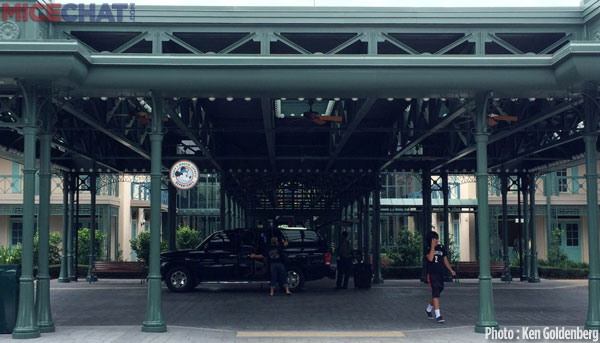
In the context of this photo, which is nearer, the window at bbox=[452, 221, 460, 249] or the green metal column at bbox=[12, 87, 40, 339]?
the green metal column at bbox=[12, 87, 40, 339]

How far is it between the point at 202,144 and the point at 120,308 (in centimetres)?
522

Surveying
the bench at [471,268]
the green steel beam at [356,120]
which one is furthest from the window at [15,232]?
the bench at [471,268]

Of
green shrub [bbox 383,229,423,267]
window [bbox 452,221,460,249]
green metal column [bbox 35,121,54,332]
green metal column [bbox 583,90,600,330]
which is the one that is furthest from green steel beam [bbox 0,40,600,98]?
window [bbox 452,221,460,249]

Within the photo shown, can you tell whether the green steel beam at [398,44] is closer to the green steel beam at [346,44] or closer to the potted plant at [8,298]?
the green steel beam at [346,44]

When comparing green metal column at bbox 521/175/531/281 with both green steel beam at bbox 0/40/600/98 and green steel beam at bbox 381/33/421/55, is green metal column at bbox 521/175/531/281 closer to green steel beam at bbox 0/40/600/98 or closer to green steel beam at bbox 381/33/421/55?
green steel beam at bbox 0/40/600/98

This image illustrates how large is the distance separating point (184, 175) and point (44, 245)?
9.83ft

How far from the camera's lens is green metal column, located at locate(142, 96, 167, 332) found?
13.3 m

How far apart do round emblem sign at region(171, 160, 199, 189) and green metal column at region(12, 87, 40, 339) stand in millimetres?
2819

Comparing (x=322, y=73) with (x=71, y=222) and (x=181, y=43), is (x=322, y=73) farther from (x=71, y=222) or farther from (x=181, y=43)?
(x=71, y=222)

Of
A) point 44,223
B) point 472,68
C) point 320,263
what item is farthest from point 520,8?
point 320,263

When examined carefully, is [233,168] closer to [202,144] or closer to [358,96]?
[202,144]

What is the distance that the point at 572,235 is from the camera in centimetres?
4450

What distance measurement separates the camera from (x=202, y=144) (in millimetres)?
20734

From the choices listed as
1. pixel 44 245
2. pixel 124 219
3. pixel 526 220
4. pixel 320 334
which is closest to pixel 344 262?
pixel 526 220
